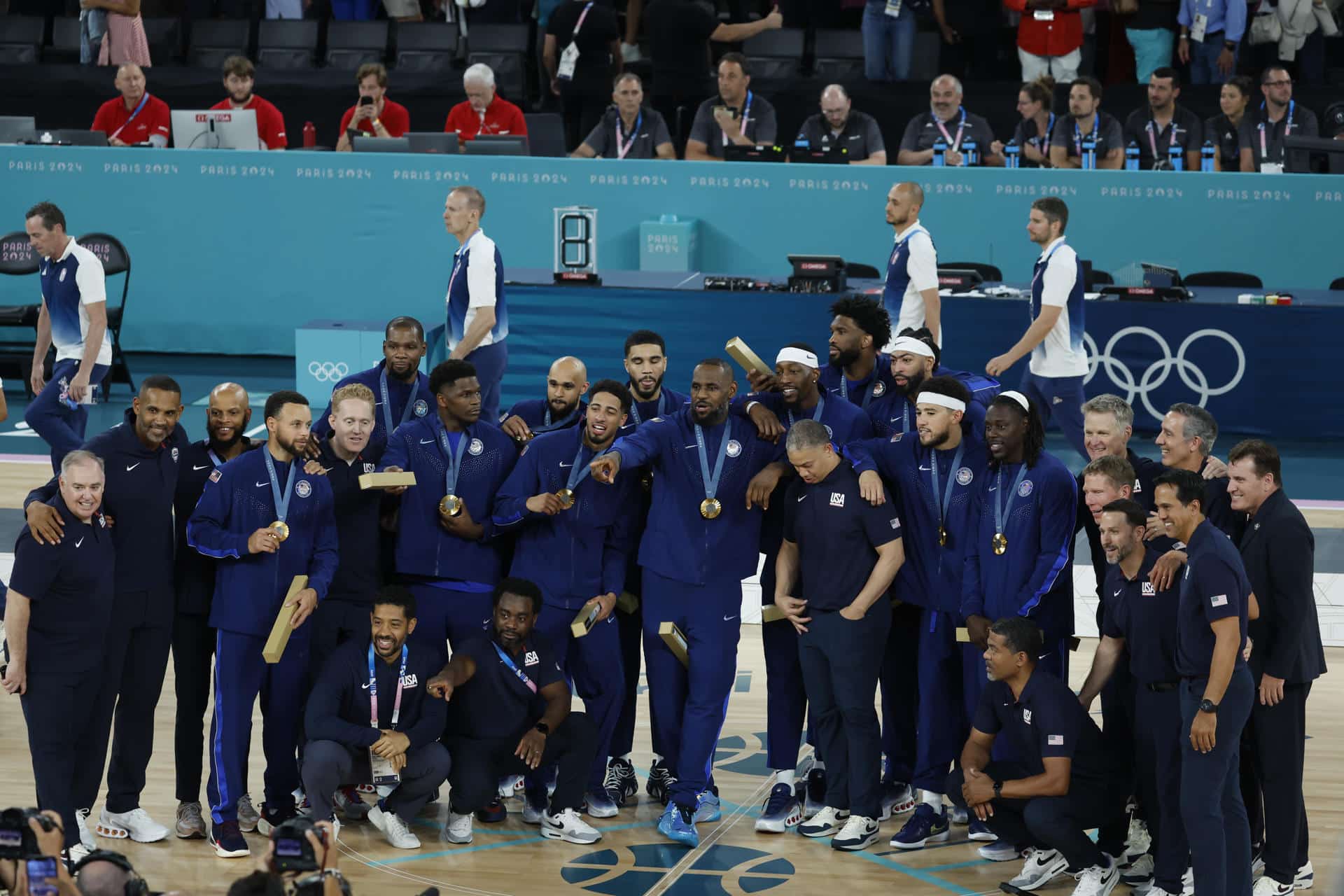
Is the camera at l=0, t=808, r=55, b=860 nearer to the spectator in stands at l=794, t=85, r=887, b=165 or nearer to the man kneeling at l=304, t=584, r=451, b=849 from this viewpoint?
the man kneeling at l=304, t=584, r=451, b=849

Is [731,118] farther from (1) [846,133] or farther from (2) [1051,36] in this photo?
(2) [1051,36]

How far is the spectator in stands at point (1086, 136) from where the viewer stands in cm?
1558

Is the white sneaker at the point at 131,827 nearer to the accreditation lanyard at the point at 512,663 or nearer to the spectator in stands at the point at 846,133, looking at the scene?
the accreditation lanyard at the point at 512,663

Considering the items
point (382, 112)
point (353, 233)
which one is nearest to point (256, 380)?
point (353, 233)

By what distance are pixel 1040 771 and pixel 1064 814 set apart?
20 centimetres

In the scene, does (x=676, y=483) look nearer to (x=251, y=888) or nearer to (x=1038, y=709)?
(x=1038, y=709)

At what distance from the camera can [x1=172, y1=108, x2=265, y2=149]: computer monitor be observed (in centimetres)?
1625

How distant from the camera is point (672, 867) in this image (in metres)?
7.57

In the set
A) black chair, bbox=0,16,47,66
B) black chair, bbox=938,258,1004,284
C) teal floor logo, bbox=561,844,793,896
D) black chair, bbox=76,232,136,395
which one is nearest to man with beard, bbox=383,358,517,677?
teal floor logo, bbox=561,844,793,896

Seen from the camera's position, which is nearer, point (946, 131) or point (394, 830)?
point (394, 830)

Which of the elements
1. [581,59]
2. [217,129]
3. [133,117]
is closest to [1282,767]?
[217,129]

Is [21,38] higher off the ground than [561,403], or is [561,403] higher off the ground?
[21,38]

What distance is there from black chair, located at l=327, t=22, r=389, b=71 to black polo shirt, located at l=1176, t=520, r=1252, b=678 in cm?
1420

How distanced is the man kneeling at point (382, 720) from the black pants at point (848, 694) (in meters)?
1.60
